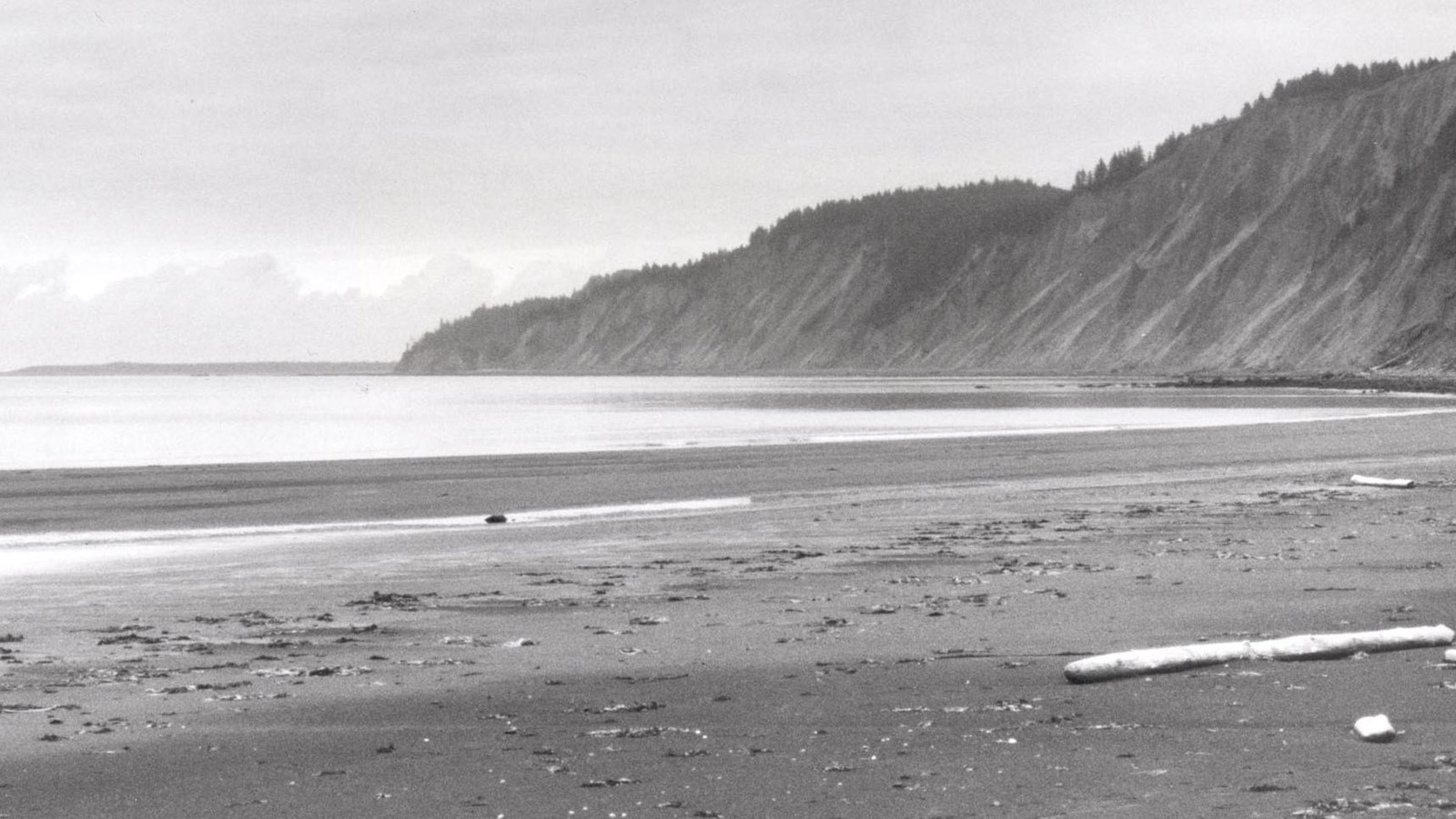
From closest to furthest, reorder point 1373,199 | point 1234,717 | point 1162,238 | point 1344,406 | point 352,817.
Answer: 1. point 352,817
2. point 1234,717
3. point 1344,406
4. point 1373,199
5. point 1162,238

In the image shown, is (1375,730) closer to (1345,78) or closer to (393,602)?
(393,602)

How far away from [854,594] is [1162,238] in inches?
5407

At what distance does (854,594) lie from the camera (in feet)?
42.2

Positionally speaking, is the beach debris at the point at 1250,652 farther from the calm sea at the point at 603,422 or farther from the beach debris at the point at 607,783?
the calm sea at the point at 603,422

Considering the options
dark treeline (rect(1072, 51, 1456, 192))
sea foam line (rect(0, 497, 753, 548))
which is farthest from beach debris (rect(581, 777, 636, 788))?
dark treeline (rect(1072, 51, 1456, 192))

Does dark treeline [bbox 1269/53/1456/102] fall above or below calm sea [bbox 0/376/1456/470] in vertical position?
above

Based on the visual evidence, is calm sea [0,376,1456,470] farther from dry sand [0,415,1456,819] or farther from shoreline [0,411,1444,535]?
dry sand [0,415,1456,819]

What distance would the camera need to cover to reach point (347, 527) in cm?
2091

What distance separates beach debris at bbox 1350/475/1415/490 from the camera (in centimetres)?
2269

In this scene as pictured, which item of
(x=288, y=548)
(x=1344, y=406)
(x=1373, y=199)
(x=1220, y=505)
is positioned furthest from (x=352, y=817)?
(x=1373, y=199)

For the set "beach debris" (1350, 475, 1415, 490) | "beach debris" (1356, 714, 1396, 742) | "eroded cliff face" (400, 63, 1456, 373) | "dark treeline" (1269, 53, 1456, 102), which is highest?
"dark treeline" (1269, 53, 1456, 102)

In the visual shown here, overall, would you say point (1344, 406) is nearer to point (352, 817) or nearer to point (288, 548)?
point (288, 548)

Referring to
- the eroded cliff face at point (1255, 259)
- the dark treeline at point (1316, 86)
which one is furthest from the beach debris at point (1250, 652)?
the dark treeline at point (1316, 86)

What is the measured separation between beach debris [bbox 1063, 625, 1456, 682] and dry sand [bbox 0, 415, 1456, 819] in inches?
3.4
